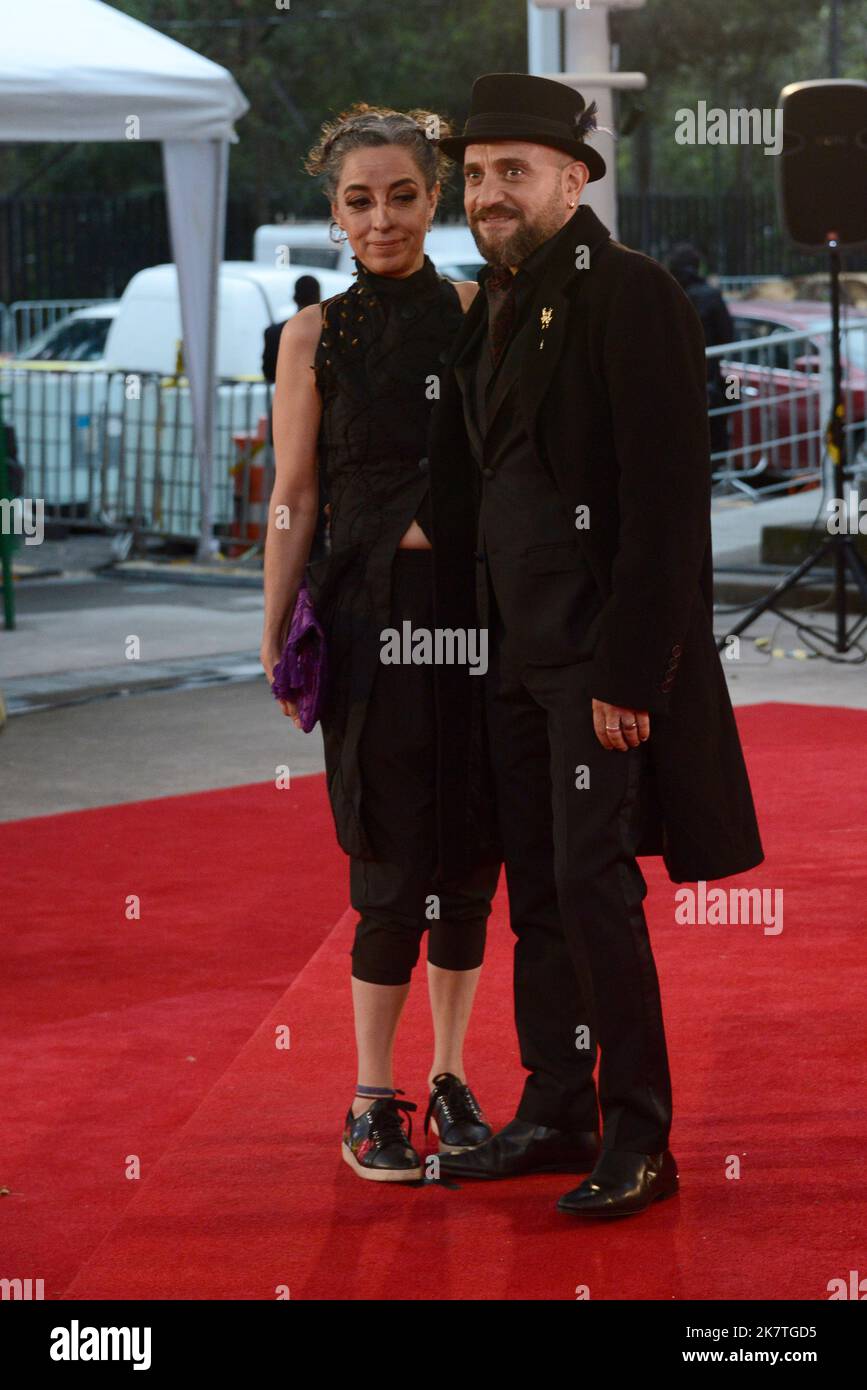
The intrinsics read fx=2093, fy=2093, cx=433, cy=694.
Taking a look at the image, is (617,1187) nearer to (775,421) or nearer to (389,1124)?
(389,1124)

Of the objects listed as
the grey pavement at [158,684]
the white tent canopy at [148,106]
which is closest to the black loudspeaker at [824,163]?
the grey pavement at [158,684]

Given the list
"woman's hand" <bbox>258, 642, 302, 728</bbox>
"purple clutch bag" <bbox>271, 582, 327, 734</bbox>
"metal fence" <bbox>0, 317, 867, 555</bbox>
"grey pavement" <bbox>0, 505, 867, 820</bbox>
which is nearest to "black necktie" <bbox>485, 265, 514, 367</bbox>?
"purple clutch bag" <bbox>271, 582, 327, 734</bbox>

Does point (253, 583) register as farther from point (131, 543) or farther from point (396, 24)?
point (396, 24)

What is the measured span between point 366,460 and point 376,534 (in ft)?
0.42

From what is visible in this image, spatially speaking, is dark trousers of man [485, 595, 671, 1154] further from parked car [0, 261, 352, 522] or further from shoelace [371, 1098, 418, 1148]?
parked car [0, 261, 352, 522]

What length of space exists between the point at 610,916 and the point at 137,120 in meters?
8.29

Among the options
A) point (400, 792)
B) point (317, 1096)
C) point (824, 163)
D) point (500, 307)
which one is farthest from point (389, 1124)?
point (824, 163)

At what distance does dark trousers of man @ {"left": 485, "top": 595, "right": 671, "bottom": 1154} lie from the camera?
332 centimetres

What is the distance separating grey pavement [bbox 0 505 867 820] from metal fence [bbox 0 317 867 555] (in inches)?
27.7

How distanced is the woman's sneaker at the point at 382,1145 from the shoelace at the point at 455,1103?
0.08m

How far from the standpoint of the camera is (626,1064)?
11.0 feet

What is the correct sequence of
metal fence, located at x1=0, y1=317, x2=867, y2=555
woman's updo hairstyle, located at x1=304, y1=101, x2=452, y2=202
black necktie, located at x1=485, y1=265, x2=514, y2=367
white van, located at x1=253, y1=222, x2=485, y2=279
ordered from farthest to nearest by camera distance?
white van, located at x1=253, y1=222, x2=485, y2=279
metal fence, located at x1=0, y1=317, x2=867, y2=555
woman's updo hairstyle, located at x1=304, y1=101, x2=452, y2=202
black necktie, located at x1=485, y1=265, x2=514, y2=367

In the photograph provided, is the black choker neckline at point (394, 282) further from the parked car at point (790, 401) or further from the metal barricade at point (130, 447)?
the parked car at point (790, 401)

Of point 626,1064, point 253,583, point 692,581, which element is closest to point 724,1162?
point 626,1064
